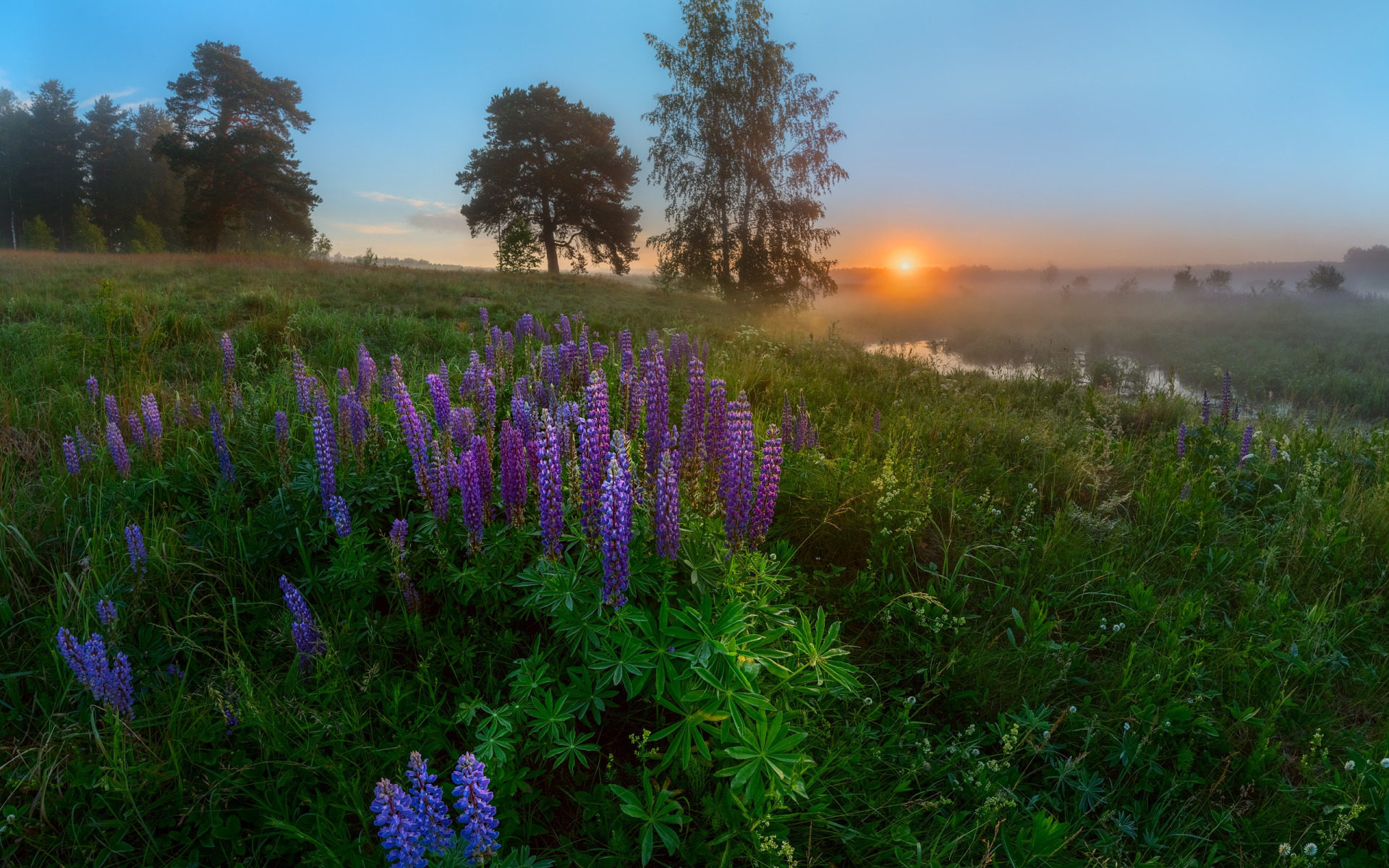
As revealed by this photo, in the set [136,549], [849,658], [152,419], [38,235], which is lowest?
[849,658]

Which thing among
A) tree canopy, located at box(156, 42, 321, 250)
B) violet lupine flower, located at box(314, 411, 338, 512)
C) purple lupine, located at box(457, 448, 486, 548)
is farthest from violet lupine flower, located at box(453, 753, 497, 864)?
tree canopy, located at box(156, 42, 321, 250)

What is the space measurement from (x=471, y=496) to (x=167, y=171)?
2876 inches

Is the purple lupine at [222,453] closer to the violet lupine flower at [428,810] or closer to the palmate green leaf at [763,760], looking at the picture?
the violet lupine flower at [428,810]

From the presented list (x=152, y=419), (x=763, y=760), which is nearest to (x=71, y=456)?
(x=152, y=419)

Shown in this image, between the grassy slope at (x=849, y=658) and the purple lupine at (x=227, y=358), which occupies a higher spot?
the purple lupine at (x=227, y=358)

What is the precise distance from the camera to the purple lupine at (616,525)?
2.09 meters

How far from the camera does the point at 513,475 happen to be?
106 inches

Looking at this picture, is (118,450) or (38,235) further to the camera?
(38,235)

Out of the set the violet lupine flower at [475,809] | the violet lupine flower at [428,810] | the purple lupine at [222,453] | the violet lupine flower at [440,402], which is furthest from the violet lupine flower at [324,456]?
the violet lupine flower at [475,809]

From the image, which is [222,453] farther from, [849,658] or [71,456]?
[849,658]

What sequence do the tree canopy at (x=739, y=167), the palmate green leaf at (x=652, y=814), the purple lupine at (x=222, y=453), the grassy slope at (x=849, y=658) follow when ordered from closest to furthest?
the palmate green leaf at (x=652, y=814), the grassy slope at (x=849, y=658), the purple lupine at (x=222, y=453), the tree canopy at (x=739, y=167)

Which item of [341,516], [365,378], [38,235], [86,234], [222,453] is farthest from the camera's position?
[86,234]

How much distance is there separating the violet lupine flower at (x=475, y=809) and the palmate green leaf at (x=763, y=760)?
738 millimetres

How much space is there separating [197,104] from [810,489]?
4452 centimetres
